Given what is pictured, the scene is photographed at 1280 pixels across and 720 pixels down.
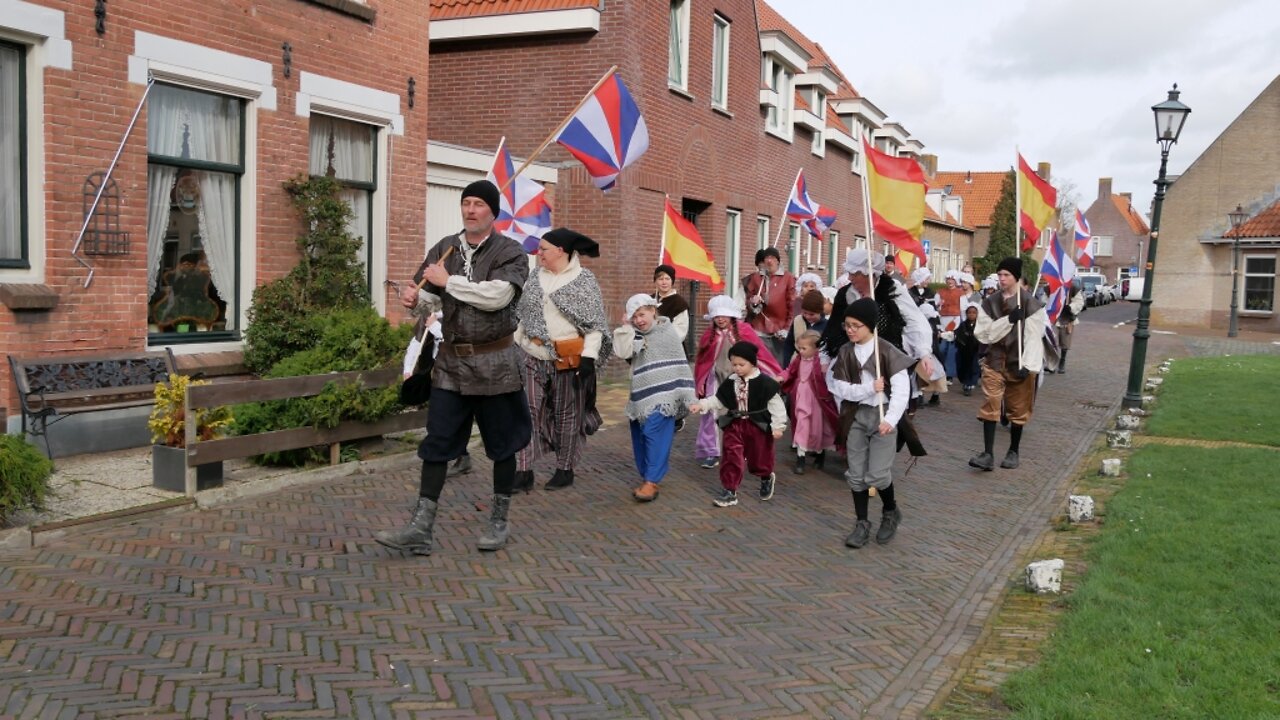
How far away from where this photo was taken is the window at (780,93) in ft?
75.0

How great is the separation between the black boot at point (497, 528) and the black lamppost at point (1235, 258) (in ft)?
101

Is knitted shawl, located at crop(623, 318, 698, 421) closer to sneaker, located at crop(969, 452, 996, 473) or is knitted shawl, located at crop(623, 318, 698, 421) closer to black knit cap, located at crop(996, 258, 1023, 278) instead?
sneaker, located at crop(969, 452, 996, 473)

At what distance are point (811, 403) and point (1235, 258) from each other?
95.8 feet

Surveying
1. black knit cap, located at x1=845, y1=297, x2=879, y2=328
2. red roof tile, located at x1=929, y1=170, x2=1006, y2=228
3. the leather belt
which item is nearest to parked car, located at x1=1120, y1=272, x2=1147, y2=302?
red roof tile, located at x1=929, y1=170, x2=1006, y2=228

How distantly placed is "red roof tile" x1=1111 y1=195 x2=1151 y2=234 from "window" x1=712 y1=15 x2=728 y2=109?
82621 millimetres

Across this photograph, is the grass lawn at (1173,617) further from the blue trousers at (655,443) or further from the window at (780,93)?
the window at (780,93)

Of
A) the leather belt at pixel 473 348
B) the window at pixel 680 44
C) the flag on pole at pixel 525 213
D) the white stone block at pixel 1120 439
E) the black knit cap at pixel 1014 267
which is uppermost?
the window at pixel 680 44

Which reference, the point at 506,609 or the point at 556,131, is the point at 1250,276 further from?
the point at 506,609

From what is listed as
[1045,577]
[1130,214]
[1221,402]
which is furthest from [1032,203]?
[1130,214]

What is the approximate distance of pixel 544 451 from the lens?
26.2 ft

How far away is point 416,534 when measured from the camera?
19.4 ft

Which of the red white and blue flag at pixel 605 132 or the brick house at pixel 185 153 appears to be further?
the red white and blue flag at pixel 605 132

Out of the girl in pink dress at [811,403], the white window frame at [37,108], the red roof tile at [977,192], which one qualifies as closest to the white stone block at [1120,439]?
the girl in pink dress at [811,403]

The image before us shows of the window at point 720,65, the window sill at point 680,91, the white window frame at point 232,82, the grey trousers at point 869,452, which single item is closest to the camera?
the grey trousers at point 869,452
